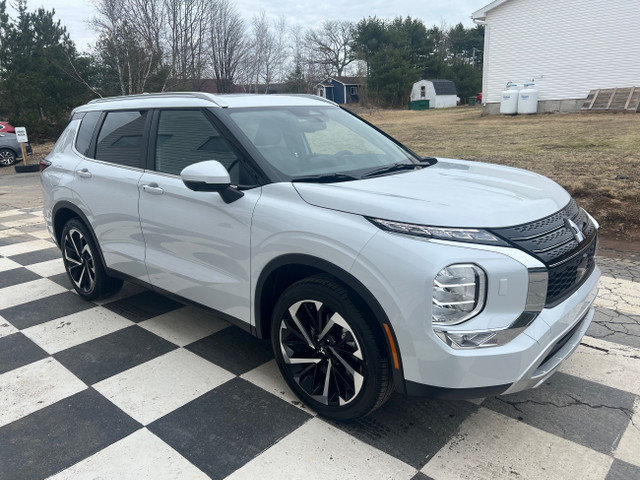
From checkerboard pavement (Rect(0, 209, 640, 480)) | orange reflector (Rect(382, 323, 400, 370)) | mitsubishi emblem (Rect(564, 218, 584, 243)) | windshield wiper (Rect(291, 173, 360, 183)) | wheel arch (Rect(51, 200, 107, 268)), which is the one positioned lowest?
checkerboard pavement (Rect(0, 209, 640, 480))

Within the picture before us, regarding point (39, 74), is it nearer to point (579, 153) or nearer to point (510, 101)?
point (510, 101)

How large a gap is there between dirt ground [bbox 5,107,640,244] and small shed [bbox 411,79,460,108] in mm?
31378

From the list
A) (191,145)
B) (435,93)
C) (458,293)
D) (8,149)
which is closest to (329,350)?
(458,293)

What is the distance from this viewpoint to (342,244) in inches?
93.0

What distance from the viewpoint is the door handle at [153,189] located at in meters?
3.35

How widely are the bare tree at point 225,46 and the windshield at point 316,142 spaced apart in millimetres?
32904

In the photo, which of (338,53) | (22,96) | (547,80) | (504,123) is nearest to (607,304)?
(504,123)

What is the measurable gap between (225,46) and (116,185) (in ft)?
121

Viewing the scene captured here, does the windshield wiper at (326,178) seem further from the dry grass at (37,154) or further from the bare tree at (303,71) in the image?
the bare tree at (303,71)

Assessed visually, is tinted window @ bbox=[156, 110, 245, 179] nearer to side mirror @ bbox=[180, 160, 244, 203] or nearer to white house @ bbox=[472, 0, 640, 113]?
side mirror @ bbox=[180, 160, 244, 203]

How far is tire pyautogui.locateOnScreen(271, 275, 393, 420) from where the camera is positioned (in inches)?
93.0

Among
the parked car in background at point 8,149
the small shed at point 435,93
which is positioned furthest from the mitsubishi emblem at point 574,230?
the small shed at point 435,93

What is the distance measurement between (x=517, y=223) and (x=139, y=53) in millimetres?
21979

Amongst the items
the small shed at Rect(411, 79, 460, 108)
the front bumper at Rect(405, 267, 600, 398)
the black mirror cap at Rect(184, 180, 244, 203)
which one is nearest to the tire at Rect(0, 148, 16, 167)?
the black mirror cap at Rect(184, 180, 244, 203)
